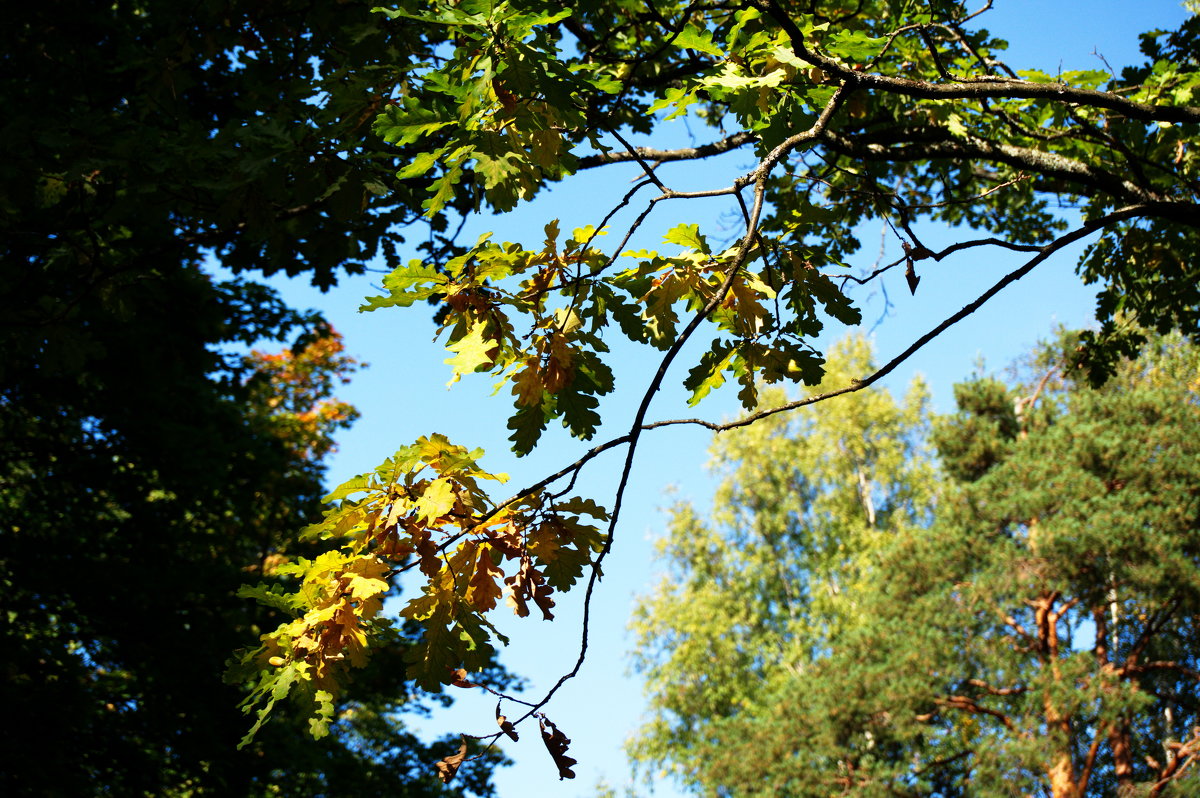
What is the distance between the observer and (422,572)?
2174 millimetres

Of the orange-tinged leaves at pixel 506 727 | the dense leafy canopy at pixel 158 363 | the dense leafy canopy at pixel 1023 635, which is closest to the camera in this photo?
the orange-tinged leaves at pixel 506 727

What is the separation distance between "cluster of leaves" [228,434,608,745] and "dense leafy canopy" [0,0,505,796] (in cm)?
97

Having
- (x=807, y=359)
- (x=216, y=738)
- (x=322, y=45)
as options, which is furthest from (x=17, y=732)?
(x=807, y=359)

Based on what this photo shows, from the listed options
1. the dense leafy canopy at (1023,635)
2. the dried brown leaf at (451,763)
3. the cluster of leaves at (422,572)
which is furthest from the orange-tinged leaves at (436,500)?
the dense leafy canopy at (1023,635)

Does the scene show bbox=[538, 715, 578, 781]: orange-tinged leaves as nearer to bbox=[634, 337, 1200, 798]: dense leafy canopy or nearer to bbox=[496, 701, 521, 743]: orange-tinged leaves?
bbox=[496, 701, 521, 743]: orange-tinged leaves

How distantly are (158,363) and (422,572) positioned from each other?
26.7 feet

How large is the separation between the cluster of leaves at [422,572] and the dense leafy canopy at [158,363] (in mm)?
966

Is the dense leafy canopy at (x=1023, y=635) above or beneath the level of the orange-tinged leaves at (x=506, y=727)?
above

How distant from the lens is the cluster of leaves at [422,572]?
212cm

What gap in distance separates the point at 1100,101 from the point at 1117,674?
15.0 metres

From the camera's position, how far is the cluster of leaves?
2.12 m

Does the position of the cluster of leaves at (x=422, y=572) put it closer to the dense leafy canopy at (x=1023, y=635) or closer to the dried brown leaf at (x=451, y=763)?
the dried brown leaf at (x=451, y=763)

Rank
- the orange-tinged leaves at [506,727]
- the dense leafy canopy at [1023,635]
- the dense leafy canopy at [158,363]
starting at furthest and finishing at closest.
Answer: the dense leafy canopy at [1023,635] < the dense leafy canopy at [158,363] < the orange-tinged leaves at [506,727]

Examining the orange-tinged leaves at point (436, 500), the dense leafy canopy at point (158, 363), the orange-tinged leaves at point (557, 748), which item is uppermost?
the dense leafy canopy at point (158, 363)
